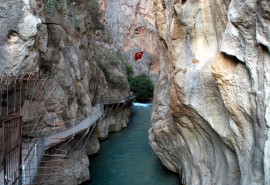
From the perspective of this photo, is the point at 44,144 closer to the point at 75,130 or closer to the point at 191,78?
the point at 75,130

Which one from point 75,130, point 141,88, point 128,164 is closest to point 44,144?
point 75,130

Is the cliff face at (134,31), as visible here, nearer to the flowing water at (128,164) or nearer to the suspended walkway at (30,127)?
the suspended walkway at (30,127)

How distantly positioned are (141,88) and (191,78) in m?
27.7

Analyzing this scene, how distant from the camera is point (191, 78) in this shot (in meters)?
9.01

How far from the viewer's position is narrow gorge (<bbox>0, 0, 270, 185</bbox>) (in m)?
6.06

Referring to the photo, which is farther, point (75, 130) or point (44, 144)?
point (75, 130)

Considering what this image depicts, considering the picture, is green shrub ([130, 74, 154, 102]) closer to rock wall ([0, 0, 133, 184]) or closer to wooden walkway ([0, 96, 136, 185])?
rock wall ([0, 0, 133, 184])

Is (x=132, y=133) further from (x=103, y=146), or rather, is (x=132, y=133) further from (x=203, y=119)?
A: (x=203, y=119)

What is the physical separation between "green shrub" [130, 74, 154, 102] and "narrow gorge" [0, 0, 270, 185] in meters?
17.9

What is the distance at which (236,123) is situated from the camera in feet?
22.6

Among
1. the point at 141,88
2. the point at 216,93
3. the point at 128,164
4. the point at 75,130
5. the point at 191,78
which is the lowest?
the point at 128,164

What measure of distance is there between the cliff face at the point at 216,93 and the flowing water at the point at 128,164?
3.25ft

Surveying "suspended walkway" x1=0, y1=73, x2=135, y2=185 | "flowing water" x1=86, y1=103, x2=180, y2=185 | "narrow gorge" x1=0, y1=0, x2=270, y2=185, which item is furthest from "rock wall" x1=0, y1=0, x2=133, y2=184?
"flowing water" x1=86, y1=103, x2=180, y2=185

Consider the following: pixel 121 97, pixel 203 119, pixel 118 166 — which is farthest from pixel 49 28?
pixel 121 97
